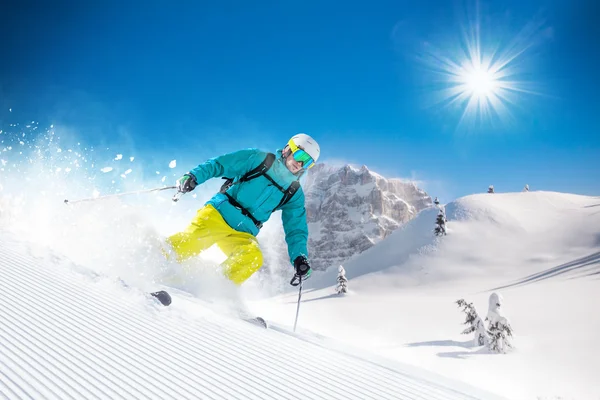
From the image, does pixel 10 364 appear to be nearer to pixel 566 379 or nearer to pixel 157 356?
pixel 157 356

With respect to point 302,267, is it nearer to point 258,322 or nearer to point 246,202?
point 246,202

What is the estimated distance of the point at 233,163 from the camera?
Answer: 5.85 metres

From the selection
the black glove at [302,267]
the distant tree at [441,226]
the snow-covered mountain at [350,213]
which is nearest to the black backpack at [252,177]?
the black glove at [302,267]

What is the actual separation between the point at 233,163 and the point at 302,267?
191 cm

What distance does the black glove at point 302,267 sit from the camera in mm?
5773

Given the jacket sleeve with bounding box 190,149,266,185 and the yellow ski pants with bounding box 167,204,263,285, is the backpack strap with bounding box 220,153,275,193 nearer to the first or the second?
the jacket sleeve with bounding box 190,149,266,185

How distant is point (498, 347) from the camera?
12500 mm

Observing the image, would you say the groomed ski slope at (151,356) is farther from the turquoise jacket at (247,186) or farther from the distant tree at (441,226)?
the distant tree at (441,226)

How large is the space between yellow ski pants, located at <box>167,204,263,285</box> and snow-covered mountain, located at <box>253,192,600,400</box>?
6.97 m

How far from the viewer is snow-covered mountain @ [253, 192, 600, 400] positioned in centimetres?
1086

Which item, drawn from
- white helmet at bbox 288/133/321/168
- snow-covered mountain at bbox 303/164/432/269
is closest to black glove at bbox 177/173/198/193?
white helmet at bbox 288/133/321/168

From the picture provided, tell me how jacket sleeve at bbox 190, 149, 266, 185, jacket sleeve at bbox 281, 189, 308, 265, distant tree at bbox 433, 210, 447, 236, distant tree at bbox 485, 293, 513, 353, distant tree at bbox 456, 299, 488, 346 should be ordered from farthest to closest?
distant tree at bbox 433, 210, 447, 236 → distant tree at bbox 456, 299, 488, 346 → distant tree at bbox 485, 293, 513, 353 → jacket sleeve at bbox 281, 189, 308, 265 → jacket sleeve at bbox 190, 149, 266, 185

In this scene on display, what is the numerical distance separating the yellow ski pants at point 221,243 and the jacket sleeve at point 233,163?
538 mm

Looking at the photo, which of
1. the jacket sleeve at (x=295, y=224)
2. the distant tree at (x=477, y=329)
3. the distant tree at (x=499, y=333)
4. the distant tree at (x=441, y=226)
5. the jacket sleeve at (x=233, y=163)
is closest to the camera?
the jacket sleeve at (x=233, y=163)
